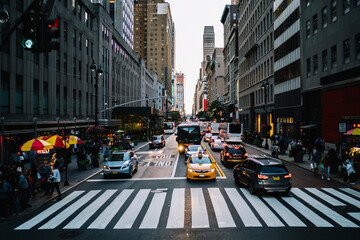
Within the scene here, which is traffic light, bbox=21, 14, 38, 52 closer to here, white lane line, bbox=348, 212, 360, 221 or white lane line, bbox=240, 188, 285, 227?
white lane line, bbox=240, 188, 285, 227

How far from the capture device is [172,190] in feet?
50.2

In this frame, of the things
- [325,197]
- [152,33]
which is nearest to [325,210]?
[325,197]

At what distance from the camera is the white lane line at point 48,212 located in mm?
10422

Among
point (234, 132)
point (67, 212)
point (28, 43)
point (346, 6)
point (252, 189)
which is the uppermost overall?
point (346, 6)

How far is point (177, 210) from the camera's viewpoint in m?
11.7

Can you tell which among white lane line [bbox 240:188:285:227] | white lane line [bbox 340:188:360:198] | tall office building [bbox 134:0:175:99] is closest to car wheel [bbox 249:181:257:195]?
white lane line [bbox 240:188:285:227]

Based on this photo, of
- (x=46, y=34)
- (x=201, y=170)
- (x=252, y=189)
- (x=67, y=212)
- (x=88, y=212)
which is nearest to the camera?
(x=46, y=34)

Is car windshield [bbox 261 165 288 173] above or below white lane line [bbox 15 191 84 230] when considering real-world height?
above

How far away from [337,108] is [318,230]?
84.2 ft

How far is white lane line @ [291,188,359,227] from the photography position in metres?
10.0

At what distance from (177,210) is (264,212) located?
3556 millimetres

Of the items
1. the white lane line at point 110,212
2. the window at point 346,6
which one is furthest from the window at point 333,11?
the white lane line at point 110,212

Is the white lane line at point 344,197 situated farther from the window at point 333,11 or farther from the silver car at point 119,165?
the window at point 333,11

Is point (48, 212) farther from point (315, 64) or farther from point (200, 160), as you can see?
point (315, 64)
